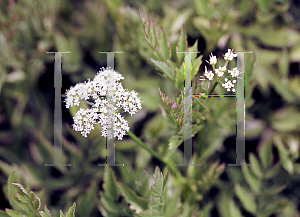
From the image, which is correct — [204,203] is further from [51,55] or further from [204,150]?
[51,55]

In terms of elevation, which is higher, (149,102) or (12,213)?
(149,102)

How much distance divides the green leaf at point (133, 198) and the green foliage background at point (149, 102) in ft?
0.40

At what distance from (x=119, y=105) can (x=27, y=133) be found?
0.75m

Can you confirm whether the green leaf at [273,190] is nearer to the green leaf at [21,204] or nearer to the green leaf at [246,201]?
the green leaf at [246,201]

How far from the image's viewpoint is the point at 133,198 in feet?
2.33

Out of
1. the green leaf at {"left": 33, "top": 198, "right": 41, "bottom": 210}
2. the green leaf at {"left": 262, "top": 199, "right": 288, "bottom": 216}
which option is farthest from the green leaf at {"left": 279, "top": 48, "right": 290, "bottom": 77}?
the green leaf at {"left": 33, "top": 198, "right": 41, "bottom": 210}

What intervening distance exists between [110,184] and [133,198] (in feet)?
0.31

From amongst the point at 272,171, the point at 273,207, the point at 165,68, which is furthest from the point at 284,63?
the point at 165,68

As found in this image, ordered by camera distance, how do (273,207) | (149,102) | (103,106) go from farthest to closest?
1. (149,102)
2. (273,207)
3. (103,106)

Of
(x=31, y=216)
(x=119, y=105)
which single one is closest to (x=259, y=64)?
(x=119, y=105)

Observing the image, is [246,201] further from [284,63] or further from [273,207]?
[284,63]

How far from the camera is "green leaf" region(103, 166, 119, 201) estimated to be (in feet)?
2.47

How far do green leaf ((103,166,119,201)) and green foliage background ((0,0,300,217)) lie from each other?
7 cm

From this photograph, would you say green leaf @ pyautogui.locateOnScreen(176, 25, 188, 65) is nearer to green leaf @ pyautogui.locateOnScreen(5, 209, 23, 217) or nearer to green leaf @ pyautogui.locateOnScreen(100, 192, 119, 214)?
green leaf @ pyautogui.locateOnScreen(100, 192, 119, 214)
